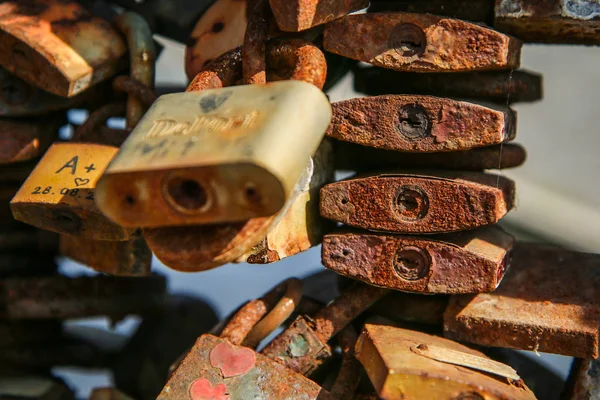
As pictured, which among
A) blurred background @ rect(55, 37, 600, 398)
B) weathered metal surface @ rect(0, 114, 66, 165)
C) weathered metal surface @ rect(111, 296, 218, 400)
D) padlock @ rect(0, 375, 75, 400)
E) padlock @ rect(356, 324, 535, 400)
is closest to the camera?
padlock @ rect(356, 324, 535, 400)

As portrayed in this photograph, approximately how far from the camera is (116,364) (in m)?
2.14

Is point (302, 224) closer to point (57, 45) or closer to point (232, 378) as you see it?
point (232, 378)

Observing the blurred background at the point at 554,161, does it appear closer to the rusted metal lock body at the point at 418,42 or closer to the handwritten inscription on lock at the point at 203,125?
the rusted metal lock body at the point at 418,42

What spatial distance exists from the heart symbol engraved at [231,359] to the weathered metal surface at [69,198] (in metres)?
0.29

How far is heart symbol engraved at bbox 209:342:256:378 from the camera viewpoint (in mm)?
1254

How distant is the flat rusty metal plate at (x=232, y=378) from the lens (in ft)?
4.01

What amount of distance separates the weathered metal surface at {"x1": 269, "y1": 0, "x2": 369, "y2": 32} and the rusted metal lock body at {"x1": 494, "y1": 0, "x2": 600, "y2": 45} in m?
0.32

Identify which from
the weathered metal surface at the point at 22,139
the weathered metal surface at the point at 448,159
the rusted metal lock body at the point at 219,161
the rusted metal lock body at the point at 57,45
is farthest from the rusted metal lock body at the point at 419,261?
the weathered metal surface at the point at 22,139

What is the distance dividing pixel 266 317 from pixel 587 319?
1.98 ft

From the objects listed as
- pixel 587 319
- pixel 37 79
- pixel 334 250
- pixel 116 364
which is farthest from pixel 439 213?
pixel 116 364

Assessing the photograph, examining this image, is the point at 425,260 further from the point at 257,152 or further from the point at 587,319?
the point at 257,152

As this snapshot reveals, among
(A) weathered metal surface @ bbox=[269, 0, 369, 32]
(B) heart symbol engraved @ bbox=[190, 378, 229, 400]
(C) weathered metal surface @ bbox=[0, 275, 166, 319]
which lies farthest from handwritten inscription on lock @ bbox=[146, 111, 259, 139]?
(C) weathered metal surface @ bbox=[0, 275, 166, 319]

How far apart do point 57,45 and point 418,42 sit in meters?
0.75

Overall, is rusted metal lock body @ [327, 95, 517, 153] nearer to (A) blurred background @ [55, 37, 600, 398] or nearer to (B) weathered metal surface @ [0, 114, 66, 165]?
(B) weathered metal surface @ [0, 114, 66, 165]
